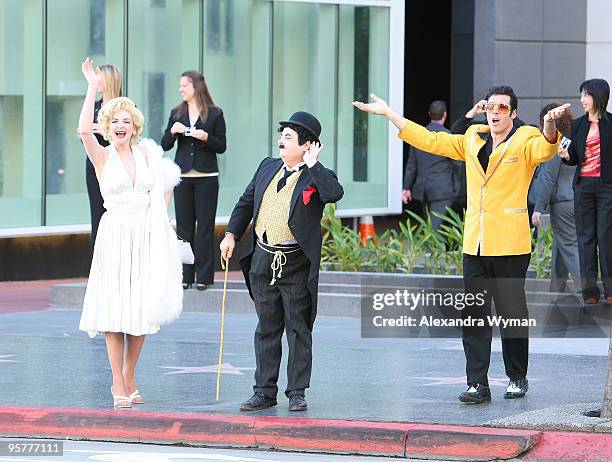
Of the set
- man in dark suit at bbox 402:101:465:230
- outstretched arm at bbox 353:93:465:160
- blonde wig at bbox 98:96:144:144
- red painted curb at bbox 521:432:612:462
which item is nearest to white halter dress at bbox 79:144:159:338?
blonde wig at bbox 98:96:144:144

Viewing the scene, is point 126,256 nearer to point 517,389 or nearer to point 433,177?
point 517,389

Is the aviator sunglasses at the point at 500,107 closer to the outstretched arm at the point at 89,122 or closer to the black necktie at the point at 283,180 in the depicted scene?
the black necktie at the point at 283,180

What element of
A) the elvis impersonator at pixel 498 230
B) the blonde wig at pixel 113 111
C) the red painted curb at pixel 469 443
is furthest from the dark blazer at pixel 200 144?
the red painted curb at pixel 469 443

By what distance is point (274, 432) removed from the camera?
8.77 m

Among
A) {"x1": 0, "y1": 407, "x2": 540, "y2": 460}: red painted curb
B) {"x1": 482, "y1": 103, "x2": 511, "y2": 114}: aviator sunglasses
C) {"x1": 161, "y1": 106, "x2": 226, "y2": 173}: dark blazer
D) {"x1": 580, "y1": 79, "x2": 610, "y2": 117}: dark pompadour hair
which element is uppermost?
{"x1": 580, "y1": 79, "x2": 610, "y2": 117}: dark pompadour hair

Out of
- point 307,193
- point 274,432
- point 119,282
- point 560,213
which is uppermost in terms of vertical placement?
point 307,193

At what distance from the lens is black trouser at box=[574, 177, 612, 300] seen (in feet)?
43.8

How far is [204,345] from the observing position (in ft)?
40.4

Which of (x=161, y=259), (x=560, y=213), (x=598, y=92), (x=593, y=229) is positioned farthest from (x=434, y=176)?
(x=161, y=259)

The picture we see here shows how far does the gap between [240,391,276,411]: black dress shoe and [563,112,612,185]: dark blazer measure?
16.0 ft

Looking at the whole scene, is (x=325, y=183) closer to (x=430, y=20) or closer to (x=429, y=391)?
(x=429, y=391)

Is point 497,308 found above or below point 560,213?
below

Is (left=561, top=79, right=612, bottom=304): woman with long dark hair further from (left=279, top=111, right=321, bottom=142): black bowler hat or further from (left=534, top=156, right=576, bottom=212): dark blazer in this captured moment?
(left=279, top=111, right=321, bottom=142): black bowler hat

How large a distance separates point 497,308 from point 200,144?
5.56m
